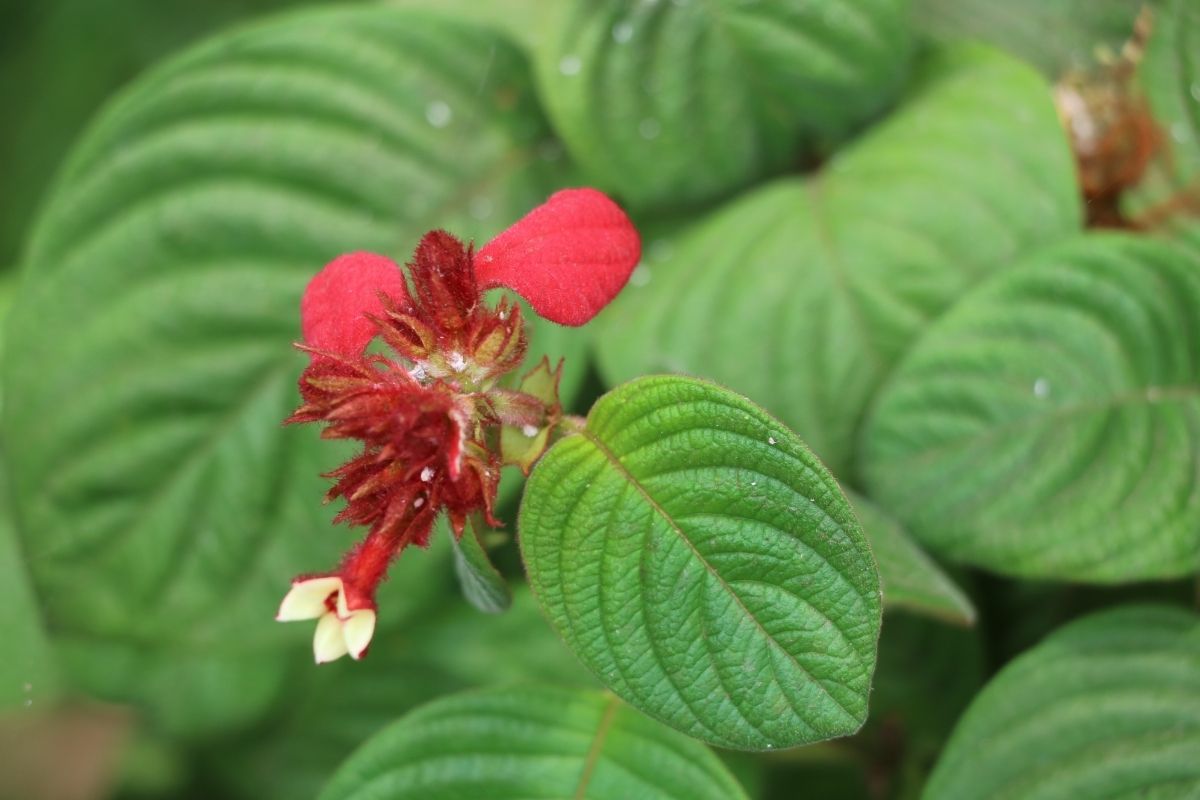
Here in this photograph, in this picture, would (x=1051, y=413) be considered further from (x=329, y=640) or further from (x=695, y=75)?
(x=329, y=640)

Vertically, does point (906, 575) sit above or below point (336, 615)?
below

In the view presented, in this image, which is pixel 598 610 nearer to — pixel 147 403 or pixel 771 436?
pixel 771 436

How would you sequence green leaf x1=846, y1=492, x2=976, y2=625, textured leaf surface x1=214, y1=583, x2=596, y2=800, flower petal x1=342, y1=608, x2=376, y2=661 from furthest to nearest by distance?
textured leaf surface x1=214, y1=583, x2=596, y2=800 < green leaf x1=846, y1=492, x2=976, y2=625 < flower petal x1=342, y1=608, x2=376, y2=661

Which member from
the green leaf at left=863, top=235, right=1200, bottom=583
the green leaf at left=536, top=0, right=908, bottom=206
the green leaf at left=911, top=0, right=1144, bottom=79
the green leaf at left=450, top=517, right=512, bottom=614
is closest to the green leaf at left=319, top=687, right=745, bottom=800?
the green leaf at left=450, top=517, right=512, bottom=614

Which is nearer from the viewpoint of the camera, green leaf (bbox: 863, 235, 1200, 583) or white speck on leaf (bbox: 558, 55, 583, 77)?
green leaf (bbox: 863, 235, 1200, 583)

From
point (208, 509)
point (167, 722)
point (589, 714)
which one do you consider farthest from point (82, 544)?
point (589, 714)

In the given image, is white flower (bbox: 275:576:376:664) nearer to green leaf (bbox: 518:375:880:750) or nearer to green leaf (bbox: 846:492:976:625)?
green leaf (bbox: 518:375:880:750)

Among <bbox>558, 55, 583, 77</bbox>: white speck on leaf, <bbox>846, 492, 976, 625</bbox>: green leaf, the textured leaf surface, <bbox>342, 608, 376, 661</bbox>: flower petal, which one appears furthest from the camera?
<bbox>558, 55, 583, 77</bbox>: white speck on leaf

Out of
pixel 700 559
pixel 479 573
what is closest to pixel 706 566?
pixel 700 559
